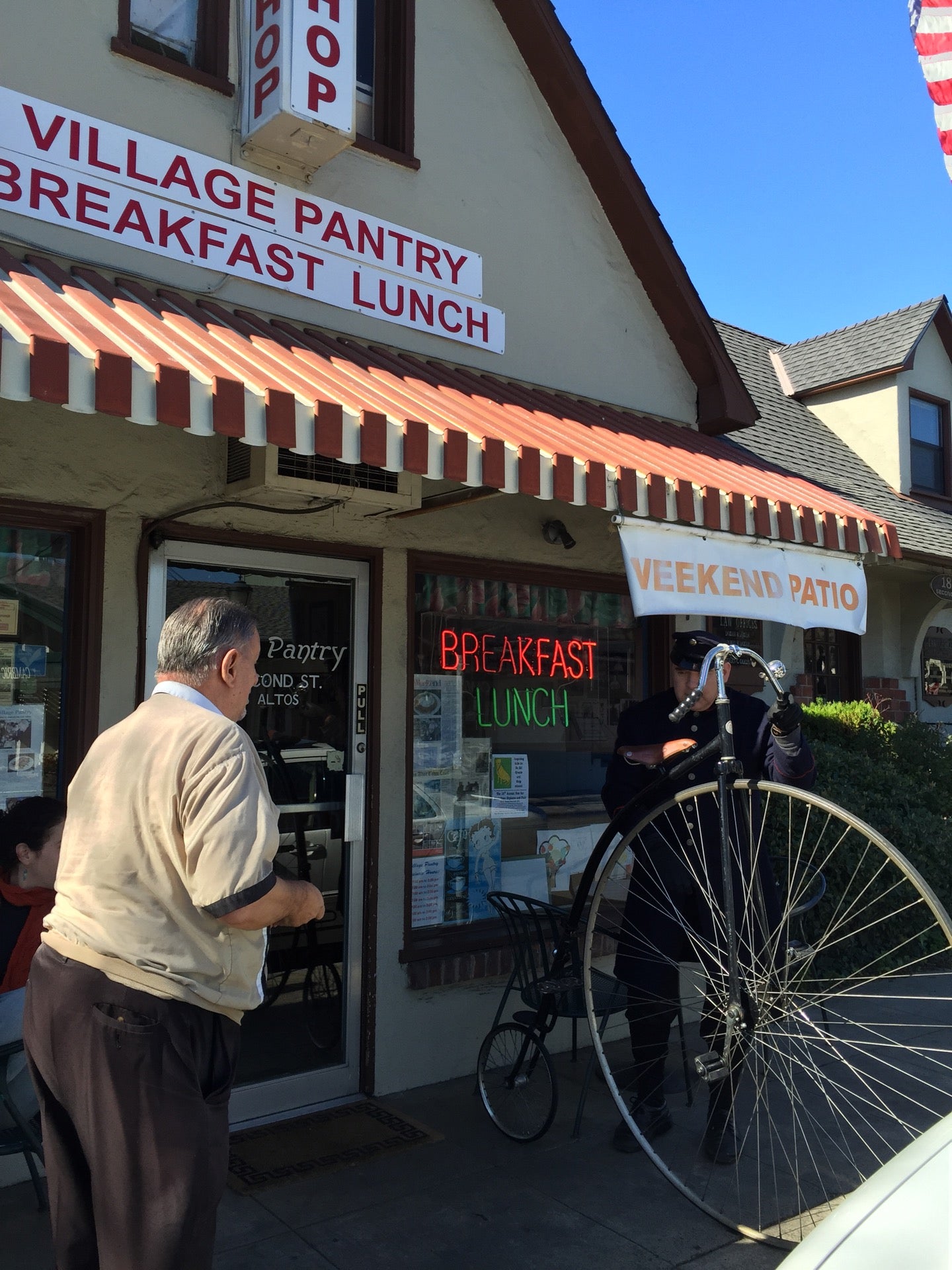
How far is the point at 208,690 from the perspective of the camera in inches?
102

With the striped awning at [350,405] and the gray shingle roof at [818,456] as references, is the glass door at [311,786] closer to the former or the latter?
the striped awning at [350,405]

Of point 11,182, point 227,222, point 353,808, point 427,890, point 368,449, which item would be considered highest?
point 227,222

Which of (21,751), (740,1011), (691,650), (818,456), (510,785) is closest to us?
(740,1011)

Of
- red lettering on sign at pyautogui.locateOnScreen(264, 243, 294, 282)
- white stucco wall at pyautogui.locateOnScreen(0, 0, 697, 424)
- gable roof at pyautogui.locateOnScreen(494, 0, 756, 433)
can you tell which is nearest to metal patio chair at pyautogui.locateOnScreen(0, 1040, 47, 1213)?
white stucco wall at pyautogui.locateOnScreen(0, 0, 697, 424)

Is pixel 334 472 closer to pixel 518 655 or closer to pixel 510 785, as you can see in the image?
pixel 518 655

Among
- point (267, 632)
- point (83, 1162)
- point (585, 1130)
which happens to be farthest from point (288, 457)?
point (585, 1130)

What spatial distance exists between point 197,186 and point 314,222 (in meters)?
0.56

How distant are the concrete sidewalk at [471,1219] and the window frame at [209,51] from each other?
442cm

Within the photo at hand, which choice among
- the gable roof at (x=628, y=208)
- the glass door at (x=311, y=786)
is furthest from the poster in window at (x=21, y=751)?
the gable roof at (x=628, y=208)

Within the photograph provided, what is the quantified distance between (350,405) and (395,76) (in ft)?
8.51

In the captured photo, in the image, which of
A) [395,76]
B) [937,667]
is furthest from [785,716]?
[937,667]

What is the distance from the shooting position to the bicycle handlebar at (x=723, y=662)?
342 cm

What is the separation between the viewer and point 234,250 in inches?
176

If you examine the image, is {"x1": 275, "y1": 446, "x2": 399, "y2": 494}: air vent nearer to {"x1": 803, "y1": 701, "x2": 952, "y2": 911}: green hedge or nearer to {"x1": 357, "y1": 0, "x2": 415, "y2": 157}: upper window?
{"x1": 357, "y1": 0, "x2": 415, "y2": 157}: upper window
